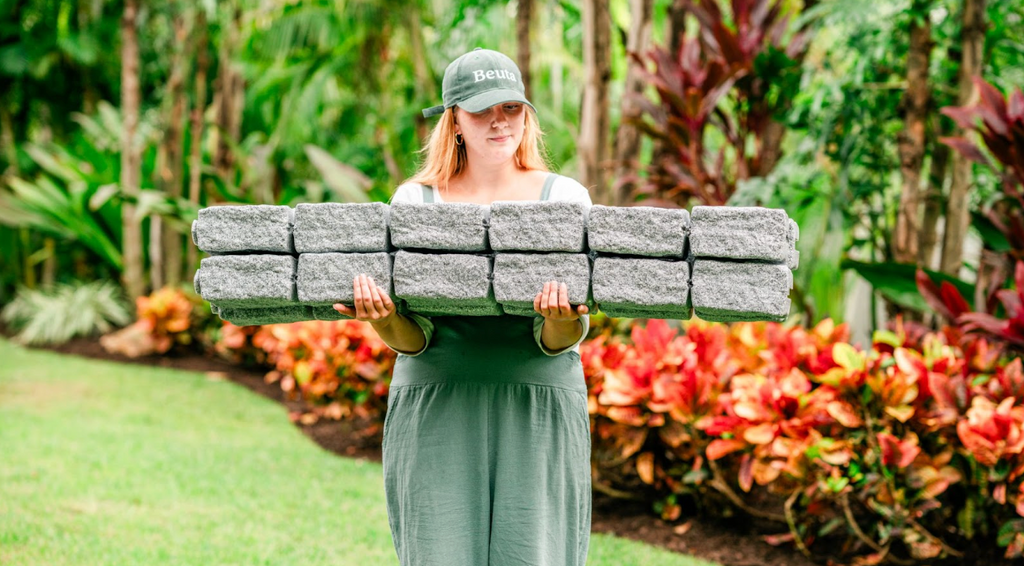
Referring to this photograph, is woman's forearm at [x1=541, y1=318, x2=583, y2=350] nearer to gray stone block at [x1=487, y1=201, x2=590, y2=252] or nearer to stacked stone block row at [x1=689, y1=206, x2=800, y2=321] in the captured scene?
gray stone block at [x1=487, y1=201, x2=590, y2=252]

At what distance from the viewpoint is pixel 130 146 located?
7.96 metres

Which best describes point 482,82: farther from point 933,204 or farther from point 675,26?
point 675,26

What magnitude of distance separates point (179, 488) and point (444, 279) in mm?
2684

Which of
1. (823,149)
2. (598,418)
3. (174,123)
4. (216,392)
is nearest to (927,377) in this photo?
(598,418)

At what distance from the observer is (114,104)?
1202 cm

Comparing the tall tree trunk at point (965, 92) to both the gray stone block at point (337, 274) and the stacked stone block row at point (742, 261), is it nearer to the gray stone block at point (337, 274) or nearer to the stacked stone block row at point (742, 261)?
the stacked stone block row at point (742, 261)

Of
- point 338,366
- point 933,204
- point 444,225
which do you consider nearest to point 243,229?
point 444,225

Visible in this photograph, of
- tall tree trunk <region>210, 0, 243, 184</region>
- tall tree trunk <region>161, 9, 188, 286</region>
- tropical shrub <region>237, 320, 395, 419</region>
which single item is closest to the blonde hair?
tropical shrub <region>237, 320, 395, 419</region>

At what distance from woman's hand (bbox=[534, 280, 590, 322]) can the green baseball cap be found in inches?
16.9

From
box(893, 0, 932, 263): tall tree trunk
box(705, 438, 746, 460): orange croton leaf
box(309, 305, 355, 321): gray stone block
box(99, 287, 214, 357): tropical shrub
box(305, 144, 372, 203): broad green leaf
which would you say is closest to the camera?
box(309, 305, 355, 321): gray stone block

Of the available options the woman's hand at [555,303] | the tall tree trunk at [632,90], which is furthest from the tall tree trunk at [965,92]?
the woman's hand at [555,303]

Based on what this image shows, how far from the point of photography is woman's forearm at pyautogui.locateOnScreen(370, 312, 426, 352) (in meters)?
1.97

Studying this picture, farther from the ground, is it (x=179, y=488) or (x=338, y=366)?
(x=338, y=366)

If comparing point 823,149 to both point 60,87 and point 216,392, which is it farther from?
point 60,87
